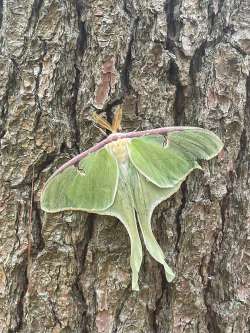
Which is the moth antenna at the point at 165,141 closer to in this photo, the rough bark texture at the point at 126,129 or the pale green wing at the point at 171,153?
the pale green wing at the point at 171,153

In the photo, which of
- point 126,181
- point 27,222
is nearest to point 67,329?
point 27,222

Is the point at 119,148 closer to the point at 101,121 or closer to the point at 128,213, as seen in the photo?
the point at 101,121

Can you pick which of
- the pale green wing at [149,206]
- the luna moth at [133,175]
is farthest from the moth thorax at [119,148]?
the pale green wing at [149,206]

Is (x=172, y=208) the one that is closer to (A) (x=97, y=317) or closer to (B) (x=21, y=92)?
(A) (x=97, y=317)

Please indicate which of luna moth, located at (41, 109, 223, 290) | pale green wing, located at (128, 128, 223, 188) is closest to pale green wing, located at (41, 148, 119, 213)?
luna moth, located at (41, 109, 223, 290)

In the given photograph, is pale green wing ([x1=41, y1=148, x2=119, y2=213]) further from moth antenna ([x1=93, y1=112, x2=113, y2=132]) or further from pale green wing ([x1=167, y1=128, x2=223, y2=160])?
pale green wing ([x1=167, y1=128, x2=223, y2=160])

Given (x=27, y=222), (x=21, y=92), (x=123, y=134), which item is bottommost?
(x=27, y=222)

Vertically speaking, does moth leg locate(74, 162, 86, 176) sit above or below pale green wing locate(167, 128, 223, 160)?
below

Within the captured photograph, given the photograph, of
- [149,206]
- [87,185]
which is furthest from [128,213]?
[87,185]
